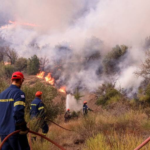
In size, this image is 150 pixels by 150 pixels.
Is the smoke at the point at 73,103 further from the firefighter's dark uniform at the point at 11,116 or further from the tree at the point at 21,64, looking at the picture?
the tree at the point at 21,64

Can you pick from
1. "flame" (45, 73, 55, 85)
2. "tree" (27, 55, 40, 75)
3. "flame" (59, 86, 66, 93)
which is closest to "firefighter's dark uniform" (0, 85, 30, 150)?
"flame" (59, 86, 66, 93)

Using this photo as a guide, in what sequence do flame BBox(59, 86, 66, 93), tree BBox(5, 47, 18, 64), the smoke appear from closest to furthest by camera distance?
the smoke → flame BBox(59, 86, 66, 93) → tree BBox(5, 47, 18, 64)

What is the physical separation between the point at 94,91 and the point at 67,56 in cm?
2781

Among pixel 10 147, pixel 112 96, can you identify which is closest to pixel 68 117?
pixel 112 96

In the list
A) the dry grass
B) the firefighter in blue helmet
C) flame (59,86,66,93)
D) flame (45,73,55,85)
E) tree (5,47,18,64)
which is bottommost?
the dry grass

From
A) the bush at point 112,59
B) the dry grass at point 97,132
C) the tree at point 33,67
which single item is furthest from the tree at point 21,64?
the dry grass at point 97,132

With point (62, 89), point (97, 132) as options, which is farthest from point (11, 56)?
point (97, 132)

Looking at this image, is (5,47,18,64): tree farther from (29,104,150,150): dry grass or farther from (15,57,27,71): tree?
(29,104,150,150): dry grass

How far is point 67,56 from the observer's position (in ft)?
169

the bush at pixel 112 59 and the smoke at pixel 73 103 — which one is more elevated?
the bush at pixel 112 59

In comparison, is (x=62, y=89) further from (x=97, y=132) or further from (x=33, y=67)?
(x=97, y=132)

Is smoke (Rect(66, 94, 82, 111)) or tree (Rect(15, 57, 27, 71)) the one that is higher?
tree (Rect(15, 57, 27, 71))

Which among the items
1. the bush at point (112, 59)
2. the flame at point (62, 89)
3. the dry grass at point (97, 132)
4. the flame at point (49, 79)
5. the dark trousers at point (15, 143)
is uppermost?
the bush at point (112, 59)

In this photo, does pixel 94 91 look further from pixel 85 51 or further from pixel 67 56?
pixel 67 56
